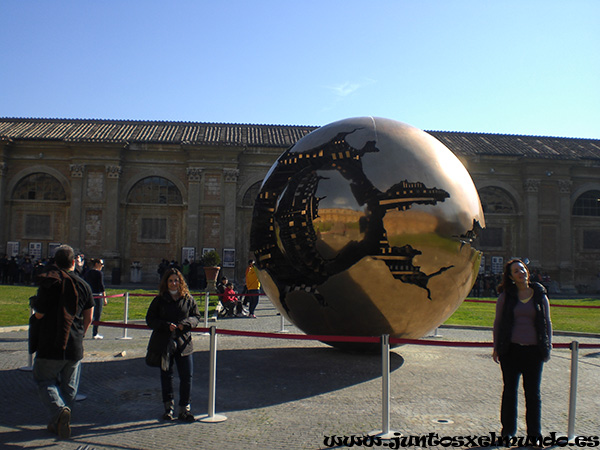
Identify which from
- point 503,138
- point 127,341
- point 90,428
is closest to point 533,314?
point 90,428

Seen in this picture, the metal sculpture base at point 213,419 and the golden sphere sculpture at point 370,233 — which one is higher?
the golden sphere sculpture at point 370,233

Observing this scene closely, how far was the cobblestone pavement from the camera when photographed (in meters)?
5.01

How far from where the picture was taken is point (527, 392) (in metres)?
5.07

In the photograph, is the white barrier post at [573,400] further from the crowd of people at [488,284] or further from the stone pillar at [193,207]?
the stone pillar at [193,207]

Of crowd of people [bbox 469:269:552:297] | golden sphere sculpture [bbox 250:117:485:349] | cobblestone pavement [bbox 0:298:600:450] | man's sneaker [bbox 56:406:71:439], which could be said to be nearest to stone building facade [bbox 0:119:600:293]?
crowd of people [bbox 469:269:552:297]

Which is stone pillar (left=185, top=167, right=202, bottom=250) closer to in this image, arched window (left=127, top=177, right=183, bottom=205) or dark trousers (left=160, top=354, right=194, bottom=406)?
arched window (left=127, top=177, right=183, bottom=205)

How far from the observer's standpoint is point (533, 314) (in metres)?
5.05

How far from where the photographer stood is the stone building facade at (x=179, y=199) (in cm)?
3347

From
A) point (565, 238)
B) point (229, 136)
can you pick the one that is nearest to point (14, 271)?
point (229, 136)

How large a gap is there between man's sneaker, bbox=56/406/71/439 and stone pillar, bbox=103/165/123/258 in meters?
29.6

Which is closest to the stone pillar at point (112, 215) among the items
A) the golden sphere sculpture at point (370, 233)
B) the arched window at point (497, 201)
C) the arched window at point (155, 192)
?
the arched window at point (155, 192)

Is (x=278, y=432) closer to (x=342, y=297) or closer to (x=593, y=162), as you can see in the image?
(x=342, y=297)

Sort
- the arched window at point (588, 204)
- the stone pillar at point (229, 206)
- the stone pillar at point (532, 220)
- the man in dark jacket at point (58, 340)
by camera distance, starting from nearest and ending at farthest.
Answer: the man in dark jacket at point (58, 340), the stone pillar at point (229, 206), the stone pillar at point (532, 220), the arched window at point (588, 204)

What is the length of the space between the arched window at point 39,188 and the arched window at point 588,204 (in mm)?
34631
